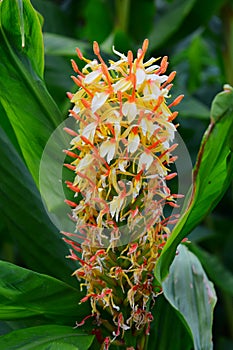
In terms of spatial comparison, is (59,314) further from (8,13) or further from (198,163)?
(8,13)

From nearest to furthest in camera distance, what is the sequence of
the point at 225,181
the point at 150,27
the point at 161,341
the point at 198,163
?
the point at 198,163 < the point at 225,181 < the point at 161,341 < the point at 150,27

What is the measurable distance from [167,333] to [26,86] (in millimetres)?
403

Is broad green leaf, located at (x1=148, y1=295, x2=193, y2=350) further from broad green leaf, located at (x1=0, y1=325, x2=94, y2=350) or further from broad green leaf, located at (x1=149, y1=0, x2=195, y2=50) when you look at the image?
broad green leaf, located at (x1=149, y1=0, x2=195, y2=50)

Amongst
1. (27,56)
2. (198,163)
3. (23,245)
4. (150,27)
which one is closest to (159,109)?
(198,163)

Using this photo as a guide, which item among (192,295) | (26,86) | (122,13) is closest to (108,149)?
(26,86)

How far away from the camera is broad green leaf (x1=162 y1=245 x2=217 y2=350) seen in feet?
2.55

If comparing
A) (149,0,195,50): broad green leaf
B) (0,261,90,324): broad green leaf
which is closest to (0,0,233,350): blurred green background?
(149,0,195,50): broad green leaf

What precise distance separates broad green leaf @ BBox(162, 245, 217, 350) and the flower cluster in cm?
6

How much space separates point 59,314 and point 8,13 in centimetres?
38

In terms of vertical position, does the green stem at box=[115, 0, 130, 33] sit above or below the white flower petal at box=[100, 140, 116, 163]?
below

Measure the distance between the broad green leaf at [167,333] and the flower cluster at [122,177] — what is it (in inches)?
5.2

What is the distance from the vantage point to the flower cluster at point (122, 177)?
2.24 feet

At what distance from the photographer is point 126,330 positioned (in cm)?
76

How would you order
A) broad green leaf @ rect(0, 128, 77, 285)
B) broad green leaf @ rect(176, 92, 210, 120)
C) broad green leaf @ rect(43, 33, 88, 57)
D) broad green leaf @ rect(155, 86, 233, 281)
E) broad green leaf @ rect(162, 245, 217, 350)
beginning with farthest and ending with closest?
broad green leaf @ rect(176, 92, 210, 120), broad green leaf @ rect(43, 33, 88, 57), broad green leaf @ rect(0, 128, 77, 285), broad green leaf @ rect(162, 245, 217, 350), broad green leaf @ rect(155, 86, 233, 281)
